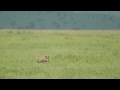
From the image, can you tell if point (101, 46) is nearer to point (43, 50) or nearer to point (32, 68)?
point (43, 50)

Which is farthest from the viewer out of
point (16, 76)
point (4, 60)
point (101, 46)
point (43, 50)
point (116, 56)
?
point (101, 46)

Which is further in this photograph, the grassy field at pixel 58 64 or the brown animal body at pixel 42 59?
the brown animal body at pixel 42 59

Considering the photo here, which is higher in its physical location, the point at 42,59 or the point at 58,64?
the point at 42,59

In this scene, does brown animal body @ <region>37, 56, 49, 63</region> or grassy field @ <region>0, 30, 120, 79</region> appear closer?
grassy field @ <region>0, 30, 120, 79</region>

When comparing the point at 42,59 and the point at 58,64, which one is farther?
the point at 42,59
